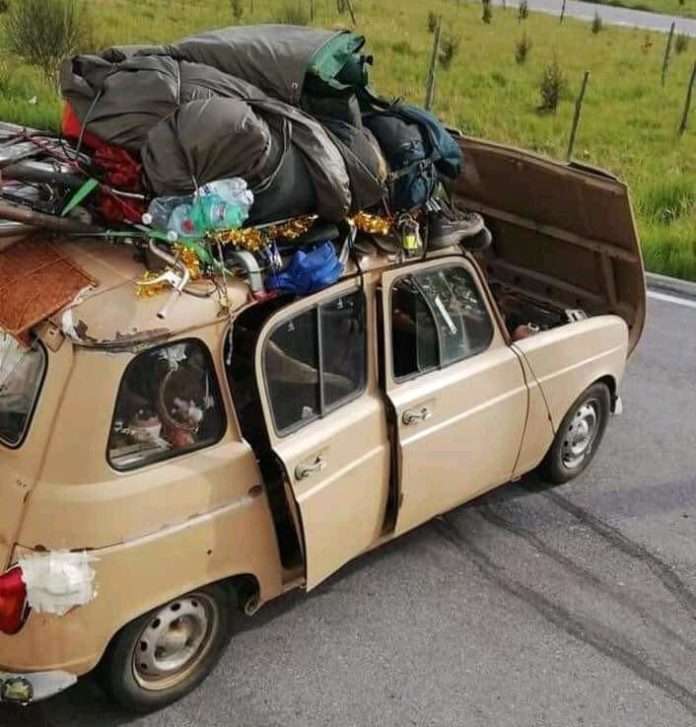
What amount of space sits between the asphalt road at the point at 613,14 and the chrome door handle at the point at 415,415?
33823mm

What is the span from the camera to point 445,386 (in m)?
4.98

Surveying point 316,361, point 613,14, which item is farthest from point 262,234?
point 613,14

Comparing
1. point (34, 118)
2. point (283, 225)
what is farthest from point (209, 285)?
point (34, 118)

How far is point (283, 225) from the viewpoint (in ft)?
14.0

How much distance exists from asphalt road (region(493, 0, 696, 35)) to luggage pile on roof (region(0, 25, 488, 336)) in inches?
1323

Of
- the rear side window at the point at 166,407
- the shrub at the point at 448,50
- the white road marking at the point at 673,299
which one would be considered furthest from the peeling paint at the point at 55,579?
the shrub at the point at 448,50

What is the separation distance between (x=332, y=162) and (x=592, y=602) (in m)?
2.61

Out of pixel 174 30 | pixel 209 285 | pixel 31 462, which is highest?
pixel 209 285

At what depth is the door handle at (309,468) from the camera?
4273mm

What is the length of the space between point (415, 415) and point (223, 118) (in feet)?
5.40

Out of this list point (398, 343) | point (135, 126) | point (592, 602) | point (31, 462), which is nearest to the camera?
point (31, 462)

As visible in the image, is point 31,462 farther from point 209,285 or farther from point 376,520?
point 376,520

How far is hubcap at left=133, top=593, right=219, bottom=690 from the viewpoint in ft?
13.7

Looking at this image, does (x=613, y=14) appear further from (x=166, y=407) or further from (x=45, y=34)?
(x=166, y=407)
